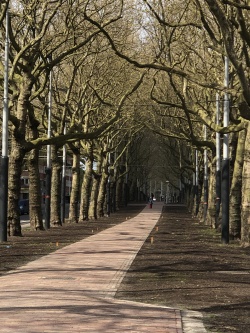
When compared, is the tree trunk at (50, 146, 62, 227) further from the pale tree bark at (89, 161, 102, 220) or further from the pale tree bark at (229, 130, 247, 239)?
the pale tree bark at (89, 161, 102, 220)

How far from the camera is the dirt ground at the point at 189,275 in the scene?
36.6 feet

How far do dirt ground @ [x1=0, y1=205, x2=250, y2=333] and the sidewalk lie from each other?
39 centimetres

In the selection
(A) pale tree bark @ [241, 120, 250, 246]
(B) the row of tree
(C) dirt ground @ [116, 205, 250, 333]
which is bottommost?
(C) dirt ground @ [116, 205, 250, 333]

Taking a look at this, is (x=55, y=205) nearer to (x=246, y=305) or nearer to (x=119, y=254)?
(x=119, y=254)

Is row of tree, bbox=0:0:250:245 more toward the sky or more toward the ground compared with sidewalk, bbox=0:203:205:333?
more toward the sky

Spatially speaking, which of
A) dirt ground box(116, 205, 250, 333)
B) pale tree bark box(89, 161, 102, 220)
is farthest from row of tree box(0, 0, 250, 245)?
pale tree bark box(89, 161, 102, 220)

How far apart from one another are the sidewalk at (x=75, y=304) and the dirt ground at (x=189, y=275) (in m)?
0.39

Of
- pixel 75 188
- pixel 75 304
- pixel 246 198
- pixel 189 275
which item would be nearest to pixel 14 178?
pixel 246 198

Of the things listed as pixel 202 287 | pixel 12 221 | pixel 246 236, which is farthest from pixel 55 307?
pixel 12 221

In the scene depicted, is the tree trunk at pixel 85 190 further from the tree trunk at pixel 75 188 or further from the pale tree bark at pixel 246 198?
the pale tree bark at pixel 246 198

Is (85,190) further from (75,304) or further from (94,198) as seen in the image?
(75,304)

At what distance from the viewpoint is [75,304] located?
36.4 feet

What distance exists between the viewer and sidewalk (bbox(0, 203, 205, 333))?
9.30 metres

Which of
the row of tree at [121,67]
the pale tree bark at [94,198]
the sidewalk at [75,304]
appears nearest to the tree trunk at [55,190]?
the row of tree at [121,67]
